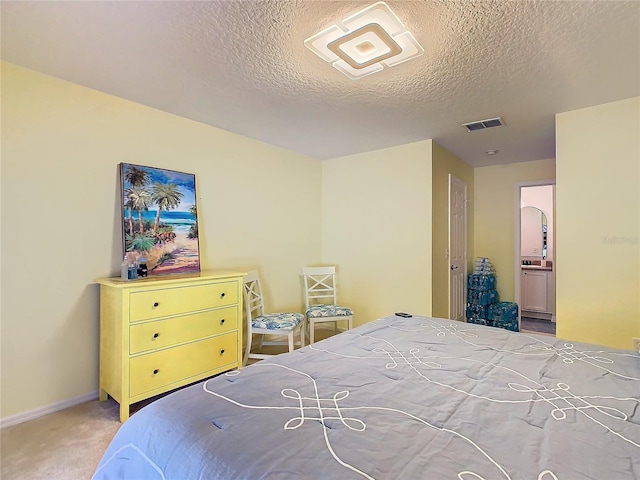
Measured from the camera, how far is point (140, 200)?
277 centimetres

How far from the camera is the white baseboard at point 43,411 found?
7.18 feet

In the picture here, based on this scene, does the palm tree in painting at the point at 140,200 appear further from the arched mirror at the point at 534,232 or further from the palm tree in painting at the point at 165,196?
the arched mirror at the point at 534,232

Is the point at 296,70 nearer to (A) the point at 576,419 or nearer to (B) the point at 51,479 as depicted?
(A) the point at 576,419

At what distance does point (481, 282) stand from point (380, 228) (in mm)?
1858

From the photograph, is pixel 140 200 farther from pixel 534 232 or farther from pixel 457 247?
pixel 534 232

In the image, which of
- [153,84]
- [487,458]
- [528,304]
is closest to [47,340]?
[153,84]

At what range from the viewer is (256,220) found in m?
3.83

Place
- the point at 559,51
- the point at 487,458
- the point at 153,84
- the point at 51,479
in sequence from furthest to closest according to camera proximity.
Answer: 1. the point at 153,84
2. the point at 559,51
3. the point at 51,479
4. the point at 487,458

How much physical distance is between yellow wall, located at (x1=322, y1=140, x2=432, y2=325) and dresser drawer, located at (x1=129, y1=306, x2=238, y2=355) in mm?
1905

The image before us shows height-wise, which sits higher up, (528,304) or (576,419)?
(576,419)

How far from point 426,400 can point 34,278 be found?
8.78ft

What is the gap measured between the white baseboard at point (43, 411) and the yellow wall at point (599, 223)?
4.05 m

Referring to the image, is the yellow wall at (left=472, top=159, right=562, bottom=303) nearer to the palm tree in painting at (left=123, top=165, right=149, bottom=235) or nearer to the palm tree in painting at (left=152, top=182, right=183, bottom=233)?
the palm tree in painting at (left=152, top=182, right=183, bottom=233)

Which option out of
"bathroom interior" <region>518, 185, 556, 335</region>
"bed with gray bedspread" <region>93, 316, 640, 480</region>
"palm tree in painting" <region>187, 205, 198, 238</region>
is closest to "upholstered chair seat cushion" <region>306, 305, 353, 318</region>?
"palm tree in painting" <region>187, 205, 198, 238</region>
